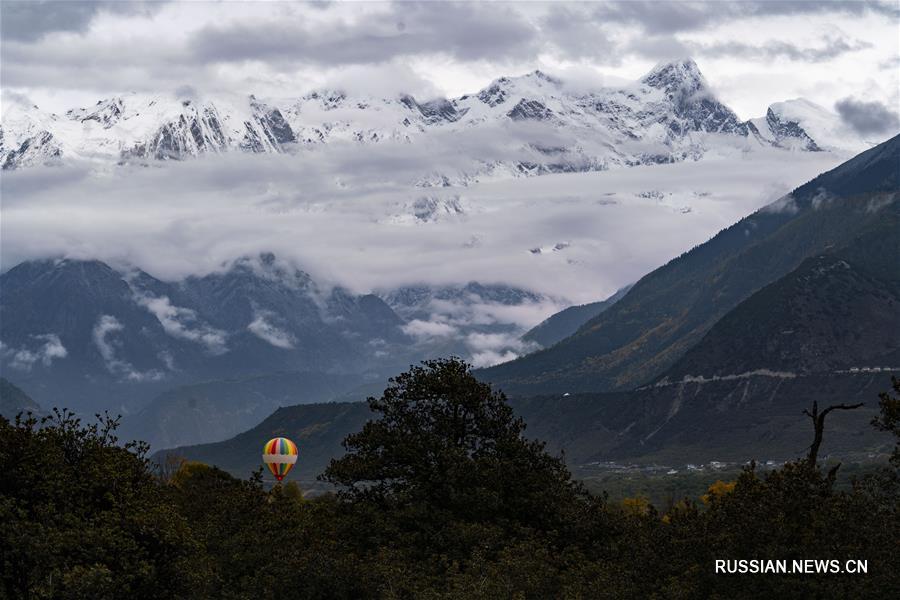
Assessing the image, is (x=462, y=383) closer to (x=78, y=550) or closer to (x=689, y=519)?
(x=689, y=519)

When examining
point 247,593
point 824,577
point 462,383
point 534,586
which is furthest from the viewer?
point 462,383

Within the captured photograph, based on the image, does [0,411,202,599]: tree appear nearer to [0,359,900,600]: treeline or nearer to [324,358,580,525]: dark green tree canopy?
[0,359,900,600]: treeline

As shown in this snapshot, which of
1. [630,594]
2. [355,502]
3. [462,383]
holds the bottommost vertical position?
[630,594]

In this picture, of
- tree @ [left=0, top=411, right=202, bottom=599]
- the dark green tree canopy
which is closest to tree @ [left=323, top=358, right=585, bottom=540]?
the dark green tree canopy

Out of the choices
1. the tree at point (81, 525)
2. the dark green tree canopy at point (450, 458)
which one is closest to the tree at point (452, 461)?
the dark green tree canopy at point (450, 458)

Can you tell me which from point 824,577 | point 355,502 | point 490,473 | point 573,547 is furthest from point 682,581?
point 355,502

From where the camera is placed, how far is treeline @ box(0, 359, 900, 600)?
3147 inches

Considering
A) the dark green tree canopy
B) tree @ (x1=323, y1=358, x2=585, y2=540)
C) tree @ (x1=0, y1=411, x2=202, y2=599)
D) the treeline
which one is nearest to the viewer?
tree @ (x1=0, y1=411, x2=202, y2=599)

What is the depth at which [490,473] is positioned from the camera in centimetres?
10862

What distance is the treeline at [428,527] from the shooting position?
7994cm

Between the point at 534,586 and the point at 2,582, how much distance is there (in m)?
33.4

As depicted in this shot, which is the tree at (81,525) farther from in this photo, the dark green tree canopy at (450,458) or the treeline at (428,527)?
the dark green tree canopy at (450,458)

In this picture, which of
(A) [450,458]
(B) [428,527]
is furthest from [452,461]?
(B) [428,527]

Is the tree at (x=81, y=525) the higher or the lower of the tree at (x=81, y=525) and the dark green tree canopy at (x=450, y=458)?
the lower
